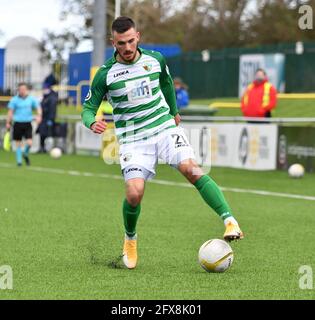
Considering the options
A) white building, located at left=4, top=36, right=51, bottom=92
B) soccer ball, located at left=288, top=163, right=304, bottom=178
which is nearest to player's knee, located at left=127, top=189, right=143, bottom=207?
soccer ball, located at left=288, top=163, right=304, bottom=178

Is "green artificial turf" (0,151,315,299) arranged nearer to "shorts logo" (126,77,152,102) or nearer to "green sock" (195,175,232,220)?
"green sock" (195,175,232,220)

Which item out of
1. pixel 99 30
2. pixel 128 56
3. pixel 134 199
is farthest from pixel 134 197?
pixel 99 30

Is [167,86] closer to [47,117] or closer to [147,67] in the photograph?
[147,67]

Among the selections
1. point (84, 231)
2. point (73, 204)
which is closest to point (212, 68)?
point (73, 204)

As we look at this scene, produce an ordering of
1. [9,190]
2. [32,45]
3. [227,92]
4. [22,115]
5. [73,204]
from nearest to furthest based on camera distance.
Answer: [73,204] < [9,190] < [22,115] < [227,92] < [32,45]

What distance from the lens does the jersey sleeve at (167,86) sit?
9.90 meters

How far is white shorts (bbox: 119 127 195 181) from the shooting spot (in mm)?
9648

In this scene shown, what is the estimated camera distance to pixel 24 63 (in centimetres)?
6438

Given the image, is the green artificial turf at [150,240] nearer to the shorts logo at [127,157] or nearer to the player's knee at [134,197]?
the player's knee at [134,197]

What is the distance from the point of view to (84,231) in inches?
498

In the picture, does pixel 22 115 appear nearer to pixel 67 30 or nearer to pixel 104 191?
pixel 104 191

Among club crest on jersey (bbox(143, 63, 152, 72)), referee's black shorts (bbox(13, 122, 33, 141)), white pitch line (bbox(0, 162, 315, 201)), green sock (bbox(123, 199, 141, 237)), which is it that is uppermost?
club crest on jersey (bbox(143, 63, 152, 72))
